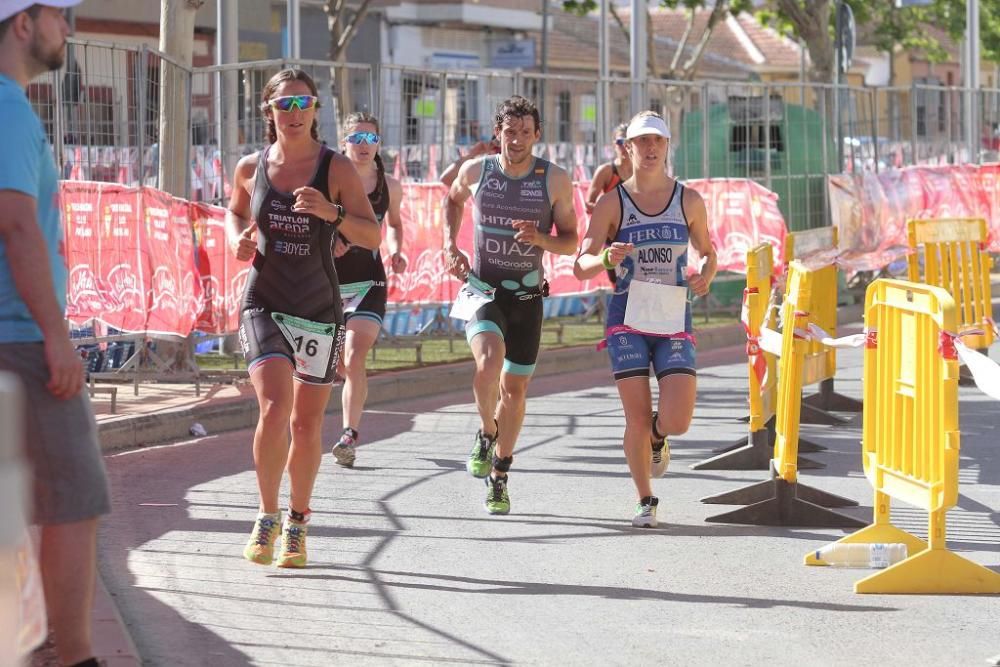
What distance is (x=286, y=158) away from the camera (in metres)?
7.51

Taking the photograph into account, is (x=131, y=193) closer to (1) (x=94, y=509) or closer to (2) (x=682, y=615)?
(2) (x=682, y=615)

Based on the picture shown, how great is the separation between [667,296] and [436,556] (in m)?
1.71

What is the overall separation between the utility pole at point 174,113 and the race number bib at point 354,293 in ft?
10.5

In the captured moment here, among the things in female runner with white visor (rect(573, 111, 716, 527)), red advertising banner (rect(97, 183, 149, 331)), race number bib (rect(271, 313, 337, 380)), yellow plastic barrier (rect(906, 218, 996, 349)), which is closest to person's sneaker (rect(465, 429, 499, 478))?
female runner with white visor (rect(573, 111, 716, 527))

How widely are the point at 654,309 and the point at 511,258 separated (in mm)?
932

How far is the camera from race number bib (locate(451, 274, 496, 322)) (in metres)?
9.10

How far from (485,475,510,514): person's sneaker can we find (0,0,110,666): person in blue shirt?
4087 mm

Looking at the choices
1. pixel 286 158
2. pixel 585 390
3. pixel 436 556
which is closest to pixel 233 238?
pixel 286 158

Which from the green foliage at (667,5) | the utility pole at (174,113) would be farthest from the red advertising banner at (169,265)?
the green foliage at (667,5)

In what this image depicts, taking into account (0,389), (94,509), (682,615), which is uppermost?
(0,389)

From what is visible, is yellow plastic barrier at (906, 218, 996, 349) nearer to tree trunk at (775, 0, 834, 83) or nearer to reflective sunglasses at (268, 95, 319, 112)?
reflective sunglasses at (268, 95, 319, 112)

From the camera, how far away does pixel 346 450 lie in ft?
34.1

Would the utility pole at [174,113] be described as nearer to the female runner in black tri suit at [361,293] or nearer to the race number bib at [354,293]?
the female runner in black tri suit at [361,293]

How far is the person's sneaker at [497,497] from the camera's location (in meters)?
8.91
